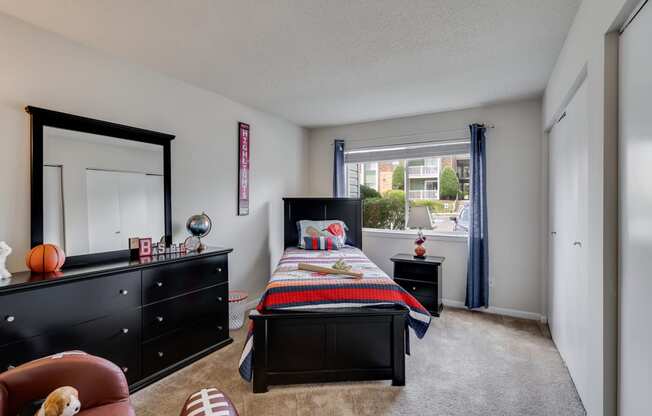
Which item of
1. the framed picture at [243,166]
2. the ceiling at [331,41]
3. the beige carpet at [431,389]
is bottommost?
the beige carpet at [431,389]

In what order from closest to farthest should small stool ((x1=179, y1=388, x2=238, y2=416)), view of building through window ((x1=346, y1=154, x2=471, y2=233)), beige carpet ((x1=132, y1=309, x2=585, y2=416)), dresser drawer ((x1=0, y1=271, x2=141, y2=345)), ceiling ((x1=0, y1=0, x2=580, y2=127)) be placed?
small stool ((x1=179, y1=388, x2=238, y2=416)) → dresser drawer ((x1=0, y1=271, x2=141, y2=345)) → ceiling ((x1=0, y1=0, x2=580, y2=127)) → beige carpet ((x1=132, y1=309, x2=585, y2=416)) → view of building through window ((x1=346, y1=154, x2=471, y2=233))

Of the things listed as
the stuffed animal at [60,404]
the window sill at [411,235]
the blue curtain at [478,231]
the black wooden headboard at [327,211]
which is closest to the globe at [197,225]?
the black wooden headboard at [327,211]

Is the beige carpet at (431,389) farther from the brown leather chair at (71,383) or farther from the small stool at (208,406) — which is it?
the small stool at (208,406)

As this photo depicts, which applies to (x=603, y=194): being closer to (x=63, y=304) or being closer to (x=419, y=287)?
(x=419, y=287)

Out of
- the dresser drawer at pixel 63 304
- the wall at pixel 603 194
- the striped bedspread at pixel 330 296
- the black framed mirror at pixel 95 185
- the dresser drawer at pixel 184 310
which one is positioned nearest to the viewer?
the wall at pixel 603 194

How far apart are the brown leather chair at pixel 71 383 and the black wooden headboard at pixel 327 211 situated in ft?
9.87

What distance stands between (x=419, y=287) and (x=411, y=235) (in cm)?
80

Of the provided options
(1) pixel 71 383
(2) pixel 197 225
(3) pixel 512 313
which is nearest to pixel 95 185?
(2) pixel 197 225

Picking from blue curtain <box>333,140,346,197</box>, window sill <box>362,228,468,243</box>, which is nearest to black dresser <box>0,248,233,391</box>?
blue curtain <box>333,140,346,197</box>

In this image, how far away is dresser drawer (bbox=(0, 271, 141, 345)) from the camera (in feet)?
5.77

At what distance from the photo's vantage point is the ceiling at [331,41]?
2.00 meters

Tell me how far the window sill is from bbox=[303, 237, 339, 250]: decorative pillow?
0.92 meters

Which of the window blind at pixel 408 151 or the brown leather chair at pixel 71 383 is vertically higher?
the window blind at pixel 408 151

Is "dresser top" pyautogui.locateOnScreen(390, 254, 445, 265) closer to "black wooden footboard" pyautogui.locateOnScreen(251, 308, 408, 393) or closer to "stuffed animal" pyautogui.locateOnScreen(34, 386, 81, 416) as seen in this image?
"black wooden footboard" pyautogui.locateOnScreen(251, 308, 408, 393)
